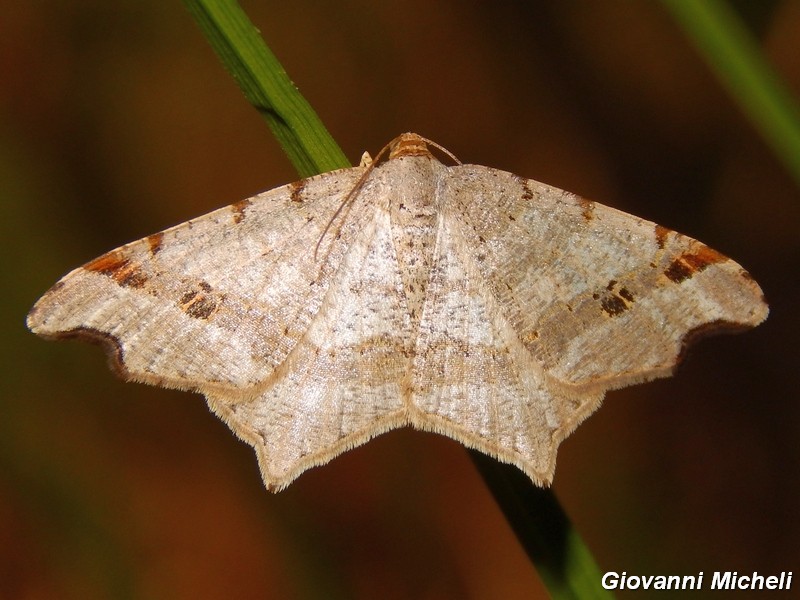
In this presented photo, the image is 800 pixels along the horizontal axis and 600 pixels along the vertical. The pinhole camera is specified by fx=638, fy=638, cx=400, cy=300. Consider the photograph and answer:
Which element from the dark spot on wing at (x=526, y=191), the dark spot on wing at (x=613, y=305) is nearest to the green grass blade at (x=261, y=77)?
the dark spot on wing at (x=526, y=191)

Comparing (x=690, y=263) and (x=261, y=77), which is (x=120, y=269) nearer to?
(x=261, y=77)

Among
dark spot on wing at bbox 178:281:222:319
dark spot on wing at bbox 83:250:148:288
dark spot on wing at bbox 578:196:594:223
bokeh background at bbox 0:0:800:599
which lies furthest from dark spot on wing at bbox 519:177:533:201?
bokeh background at bbox 0:0:800:599

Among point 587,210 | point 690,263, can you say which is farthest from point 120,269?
point 690,263

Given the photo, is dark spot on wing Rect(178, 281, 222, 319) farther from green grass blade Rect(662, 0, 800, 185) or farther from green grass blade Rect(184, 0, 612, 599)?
green grass blade Rect(662, 0, 800, 185)

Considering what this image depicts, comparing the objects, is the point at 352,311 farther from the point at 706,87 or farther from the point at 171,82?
the point at 706,87

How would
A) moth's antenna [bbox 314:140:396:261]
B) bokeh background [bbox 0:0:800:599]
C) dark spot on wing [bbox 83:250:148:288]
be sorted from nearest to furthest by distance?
dark spot on wing [bbox 83:250:148:288] < moth's antenna [bbox 314:140:396:261] < bokeh background [bbox 0:0:800:599]

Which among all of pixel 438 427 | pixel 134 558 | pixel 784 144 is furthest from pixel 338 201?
pixel 134 558

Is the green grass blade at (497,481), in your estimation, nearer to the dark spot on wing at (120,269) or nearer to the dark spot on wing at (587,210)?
the dark spot on wing at (120,269)
